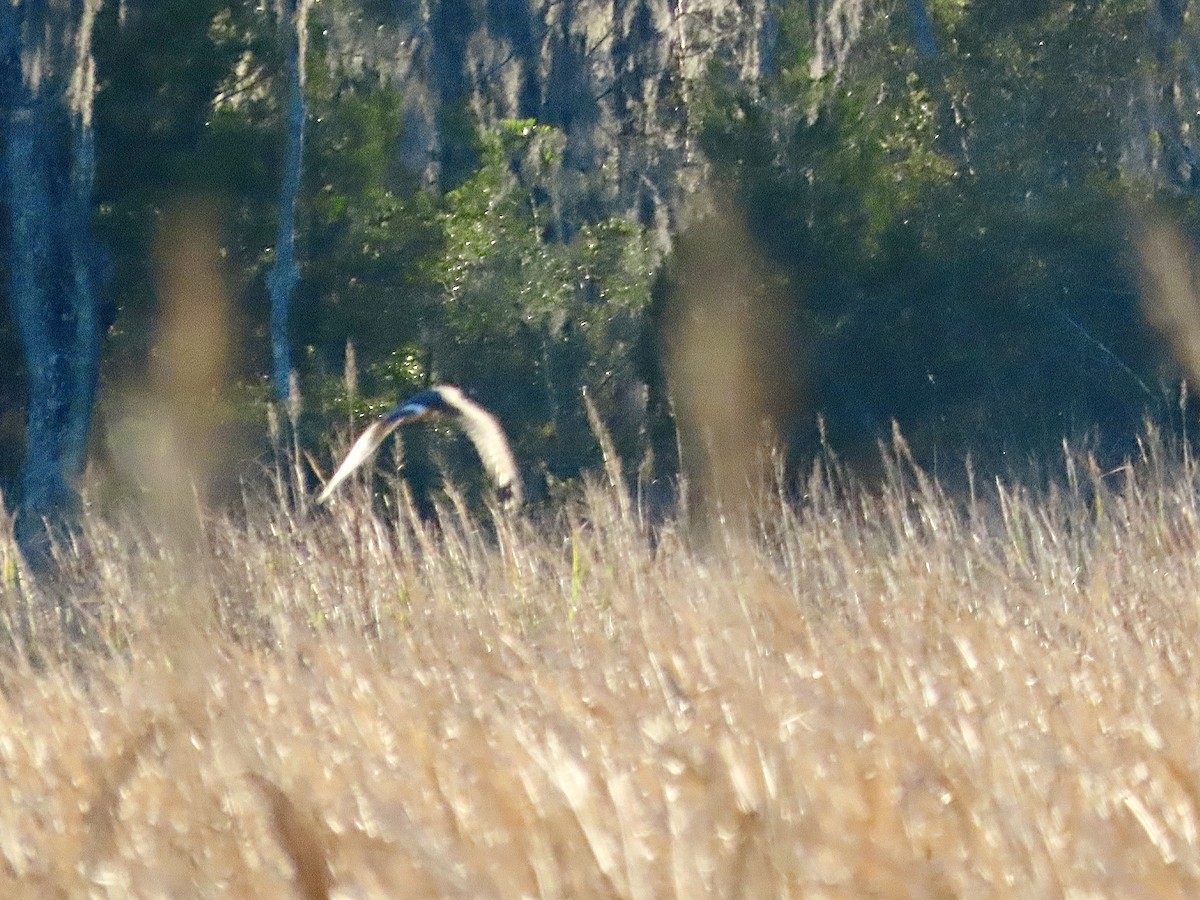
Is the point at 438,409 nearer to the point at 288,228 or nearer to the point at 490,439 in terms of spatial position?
the point at 490,439

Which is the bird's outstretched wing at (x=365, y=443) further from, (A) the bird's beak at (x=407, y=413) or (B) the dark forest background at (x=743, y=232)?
(B) the dark forest background at (x=743, y=232)

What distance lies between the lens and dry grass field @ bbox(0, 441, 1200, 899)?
2326 mm

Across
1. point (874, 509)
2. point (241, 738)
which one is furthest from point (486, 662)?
point (874, 509)

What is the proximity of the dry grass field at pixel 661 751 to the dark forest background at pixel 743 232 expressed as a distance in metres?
9.49

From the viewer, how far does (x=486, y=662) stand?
3.28 meters

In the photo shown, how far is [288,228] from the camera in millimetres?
14750

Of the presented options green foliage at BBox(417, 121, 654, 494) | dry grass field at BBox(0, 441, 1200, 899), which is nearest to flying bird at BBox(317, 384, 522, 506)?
dry grass field at BBox(0, 441, 1200, 899)

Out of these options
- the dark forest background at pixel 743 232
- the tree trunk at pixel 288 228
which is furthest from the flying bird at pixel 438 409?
the tree trunk at pixel 288 228

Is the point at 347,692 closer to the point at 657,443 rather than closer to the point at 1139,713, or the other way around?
the point at 1139,713

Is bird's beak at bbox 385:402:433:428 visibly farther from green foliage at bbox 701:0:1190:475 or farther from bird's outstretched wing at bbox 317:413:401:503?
green foliage at bbox 701:0:1190:475

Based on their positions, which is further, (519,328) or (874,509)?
(519,328)

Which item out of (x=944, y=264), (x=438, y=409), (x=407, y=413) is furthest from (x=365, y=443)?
(x=944, y=264)

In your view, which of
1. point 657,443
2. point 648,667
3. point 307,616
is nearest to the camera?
point 648,667

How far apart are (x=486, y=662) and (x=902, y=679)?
2.51 feet
